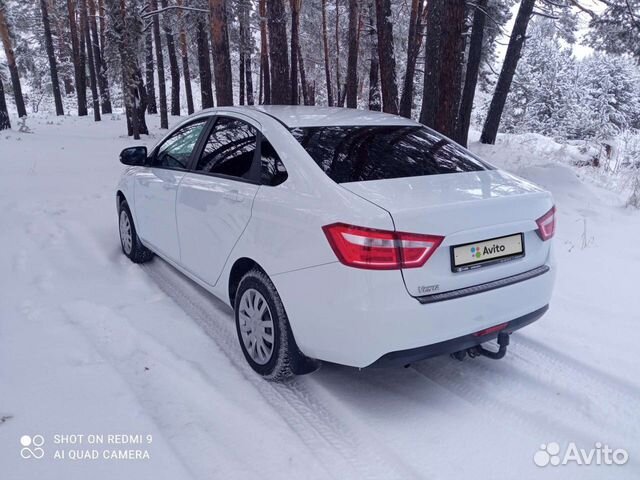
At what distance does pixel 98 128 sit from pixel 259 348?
20290 millimetres

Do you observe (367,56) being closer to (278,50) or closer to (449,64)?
(278,50)

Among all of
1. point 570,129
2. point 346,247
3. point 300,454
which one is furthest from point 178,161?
point 570,129

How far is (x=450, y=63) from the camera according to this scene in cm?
704

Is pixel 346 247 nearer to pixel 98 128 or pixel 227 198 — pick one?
pixel 227 198

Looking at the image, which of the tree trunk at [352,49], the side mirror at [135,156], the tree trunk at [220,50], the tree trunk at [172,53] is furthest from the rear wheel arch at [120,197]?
the tree trunk at [172,53]

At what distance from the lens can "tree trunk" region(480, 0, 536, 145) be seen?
12.9 m

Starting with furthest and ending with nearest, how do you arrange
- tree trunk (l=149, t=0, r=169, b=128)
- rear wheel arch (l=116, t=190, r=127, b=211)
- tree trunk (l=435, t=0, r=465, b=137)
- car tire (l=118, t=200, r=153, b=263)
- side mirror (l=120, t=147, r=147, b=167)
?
tree trunk (l=149, t=0, r=169, b=128), tree trunk (l=435, t=0, r=465, b=137), rear wheel arch (l=116, t=190, r=127, b=211), car tire (l=118, t=200, r=153, b=263), side mirror (l=120, t=147, r=147, b=167)

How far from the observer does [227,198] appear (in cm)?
331

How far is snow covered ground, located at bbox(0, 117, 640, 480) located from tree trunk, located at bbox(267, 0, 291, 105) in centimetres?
676

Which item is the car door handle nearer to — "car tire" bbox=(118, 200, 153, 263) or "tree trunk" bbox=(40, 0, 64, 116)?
"car tire" bbox=(118, 200, 153, 263)

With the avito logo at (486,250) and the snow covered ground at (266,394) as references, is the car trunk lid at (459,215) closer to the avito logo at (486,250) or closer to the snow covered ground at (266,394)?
the avito logo at (486,250)

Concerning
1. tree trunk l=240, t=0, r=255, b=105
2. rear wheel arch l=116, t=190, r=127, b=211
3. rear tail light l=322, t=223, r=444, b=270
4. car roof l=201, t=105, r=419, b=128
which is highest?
tree trunk l=240, t=0, r=255, b=105

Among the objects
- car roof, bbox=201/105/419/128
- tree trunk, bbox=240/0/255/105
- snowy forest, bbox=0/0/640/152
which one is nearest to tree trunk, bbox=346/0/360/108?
snowy forest, bbox=0/0/640/152

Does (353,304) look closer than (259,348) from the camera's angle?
Yes
